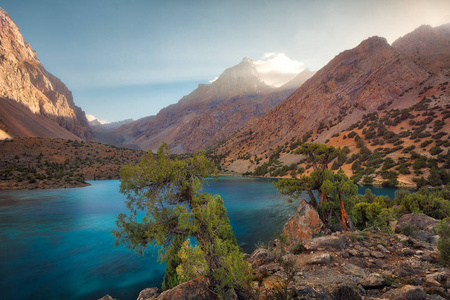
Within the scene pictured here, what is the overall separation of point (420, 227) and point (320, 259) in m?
9.94

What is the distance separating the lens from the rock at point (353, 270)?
8077 millimetres

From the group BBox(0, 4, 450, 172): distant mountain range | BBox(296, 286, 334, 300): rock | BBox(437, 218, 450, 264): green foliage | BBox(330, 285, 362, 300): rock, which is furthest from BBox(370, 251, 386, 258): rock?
BBox(0, 4, 450, 172): distant mountain range

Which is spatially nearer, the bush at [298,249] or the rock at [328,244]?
the rock at [328,244]

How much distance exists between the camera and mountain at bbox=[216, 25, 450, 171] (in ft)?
255

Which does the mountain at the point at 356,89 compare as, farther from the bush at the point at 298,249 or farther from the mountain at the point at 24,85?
the mountain at the point at 24,85

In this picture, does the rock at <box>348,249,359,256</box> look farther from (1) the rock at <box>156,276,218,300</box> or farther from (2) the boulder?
(1) the rock at <box>156,276,218,300</box>

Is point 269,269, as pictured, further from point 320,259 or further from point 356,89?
point 356,89

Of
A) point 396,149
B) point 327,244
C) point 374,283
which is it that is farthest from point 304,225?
point 396,149

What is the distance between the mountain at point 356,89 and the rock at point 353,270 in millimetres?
78811

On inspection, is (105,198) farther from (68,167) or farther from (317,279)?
(317,279)

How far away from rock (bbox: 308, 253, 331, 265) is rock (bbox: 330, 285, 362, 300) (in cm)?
367

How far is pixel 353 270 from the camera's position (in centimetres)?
838

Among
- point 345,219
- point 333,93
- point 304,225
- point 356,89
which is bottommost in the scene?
point 304,225

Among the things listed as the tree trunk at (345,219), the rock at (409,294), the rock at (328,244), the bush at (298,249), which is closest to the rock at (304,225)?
the tree trunk at (345,219)
